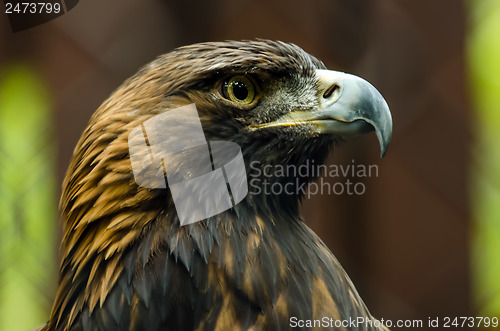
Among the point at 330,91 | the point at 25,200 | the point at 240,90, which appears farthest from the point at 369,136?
the point at 25,200

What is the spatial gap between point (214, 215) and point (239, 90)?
19 centimetres

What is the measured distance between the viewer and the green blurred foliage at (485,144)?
3.02 feet

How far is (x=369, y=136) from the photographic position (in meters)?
0.96

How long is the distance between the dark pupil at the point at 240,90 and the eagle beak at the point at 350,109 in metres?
0.11

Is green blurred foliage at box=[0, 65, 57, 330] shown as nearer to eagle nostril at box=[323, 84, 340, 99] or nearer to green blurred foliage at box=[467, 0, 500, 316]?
eagle nostril at box=[323, 84, 340, 99]

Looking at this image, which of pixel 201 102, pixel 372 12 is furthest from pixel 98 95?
pixel 372 12

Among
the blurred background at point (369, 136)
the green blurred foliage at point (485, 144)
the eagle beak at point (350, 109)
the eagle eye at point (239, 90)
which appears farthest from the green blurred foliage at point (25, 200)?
the green blurred foliage at point (485, 144)

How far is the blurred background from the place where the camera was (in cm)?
87

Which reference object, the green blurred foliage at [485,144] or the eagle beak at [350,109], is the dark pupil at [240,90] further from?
the green blurred foliage at [485,144]

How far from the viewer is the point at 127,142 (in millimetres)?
783

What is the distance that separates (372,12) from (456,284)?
498 millimetres

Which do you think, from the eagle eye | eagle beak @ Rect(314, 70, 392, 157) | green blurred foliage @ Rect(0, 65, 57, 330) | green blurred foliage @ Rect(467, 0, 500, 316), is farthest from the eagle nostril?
green blurred foliage @ Rect(0, 65, 57, 330)

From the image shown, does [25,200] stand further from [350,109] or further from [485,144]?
[485,144]

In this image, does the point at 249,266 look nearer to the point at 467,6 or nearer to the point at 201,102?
the point at 201,102
